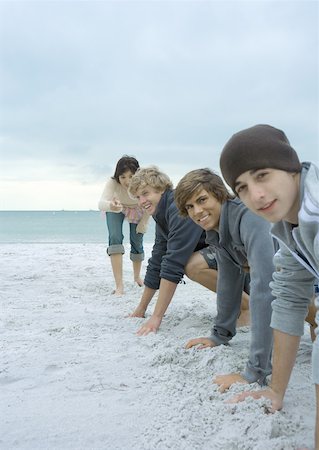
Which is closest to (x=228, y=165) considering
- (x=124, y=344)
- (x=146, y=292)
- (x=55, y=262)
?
(x=124, y=344)

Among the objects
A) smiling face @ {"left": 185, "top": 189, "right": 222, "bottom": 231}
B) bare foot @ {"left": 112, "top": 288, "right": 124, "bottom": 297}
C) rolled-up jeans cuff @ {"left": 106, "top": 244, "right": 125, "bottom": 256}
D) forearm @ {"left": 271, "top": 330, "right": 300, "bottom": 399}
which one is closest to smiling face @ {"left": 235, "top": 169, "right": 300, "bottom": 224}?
forearm @ {"left": 271, "top": 330, "right": 300, "bottom": 399}

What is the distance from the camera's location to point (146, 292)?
135 inches

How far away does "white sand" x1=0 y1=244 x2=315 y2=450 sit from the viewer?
5.36ft

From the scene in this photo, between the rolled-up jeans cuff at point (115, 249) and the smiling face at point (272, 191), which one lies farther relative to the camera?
the rolled-up jeans cuff at point (115, 249)

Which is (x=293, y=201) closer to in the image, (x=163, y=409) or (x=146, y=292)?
(x=163, y=409)

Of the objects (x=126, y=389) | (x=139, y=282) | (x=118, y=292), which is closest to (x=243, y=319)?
(x=126, y=389)

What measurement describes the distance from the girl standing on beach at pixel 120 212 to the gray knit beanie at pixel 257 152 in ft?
9.97

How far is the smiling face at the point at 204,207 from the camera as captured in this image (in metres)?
2.41

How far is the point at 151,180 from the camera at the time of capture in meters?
3.19

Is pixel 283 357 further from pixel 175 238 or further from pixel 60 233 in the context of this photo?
pixel 60 233

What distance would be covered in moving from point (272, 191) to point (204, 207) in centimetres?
99

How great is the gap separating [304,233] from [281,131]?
37 cm

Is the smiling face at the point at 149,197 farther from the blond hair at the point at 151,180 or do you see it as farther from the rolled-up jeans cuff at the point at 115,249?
the rolled-up jeans cuff at the point at 115,249

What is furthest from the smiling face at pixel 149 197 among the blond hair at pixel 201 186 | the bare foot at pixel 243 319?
the bare foot at pixel 243 319
